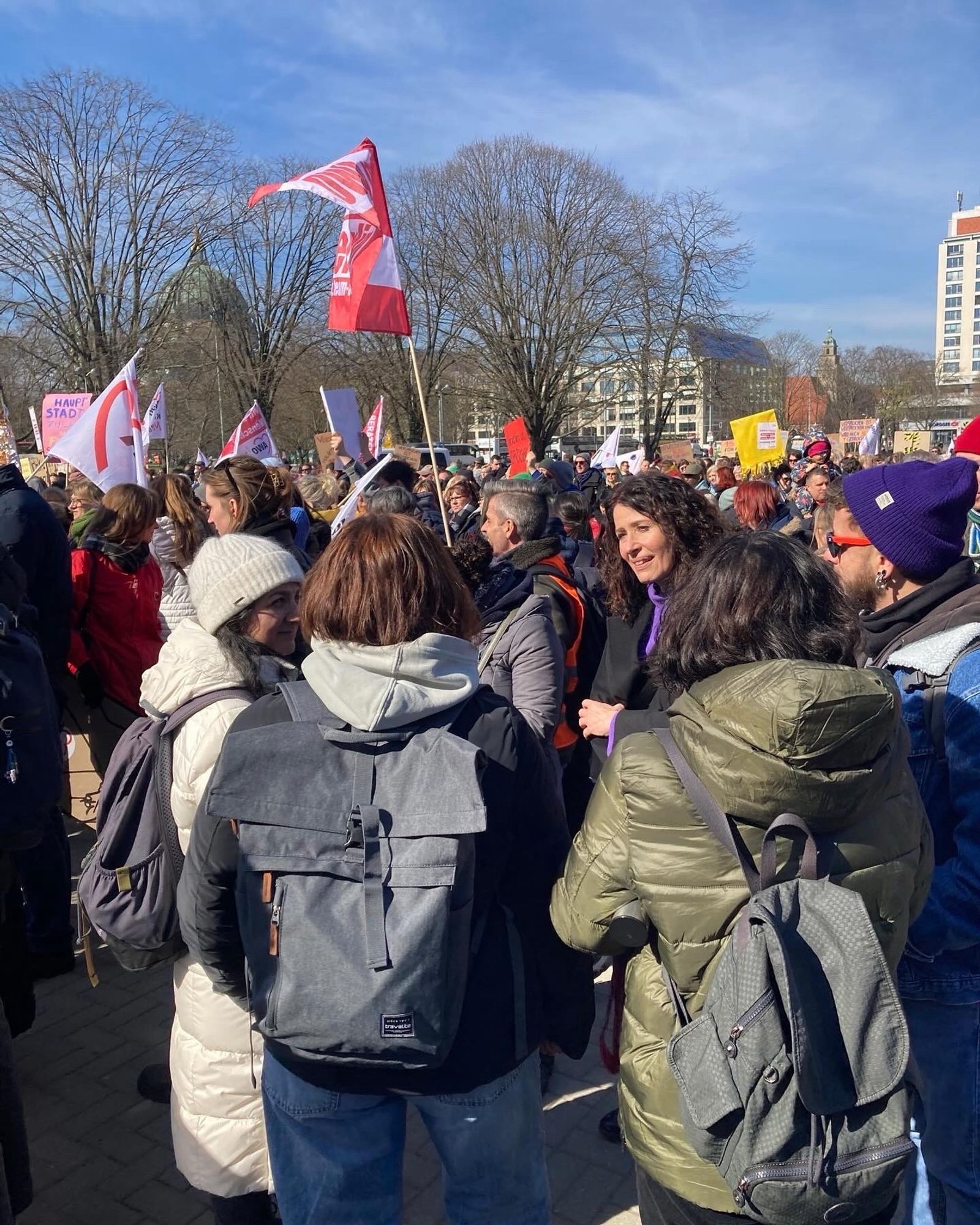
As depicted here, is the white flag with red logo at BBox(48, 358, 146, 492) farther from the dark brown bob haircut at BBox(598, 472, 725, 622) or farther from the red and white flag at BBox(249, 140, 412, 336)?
the dark brown bob haircut at BBox(598, 472, 725, 622)

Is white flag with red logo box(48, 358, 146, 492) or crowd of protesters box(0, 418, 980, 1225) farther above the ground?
white flag with red logo box(48, 358, 146, 492)

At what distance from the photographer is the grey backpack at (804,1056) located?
1.44 m

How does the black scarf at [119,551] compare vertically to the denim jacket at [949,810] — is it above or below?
above

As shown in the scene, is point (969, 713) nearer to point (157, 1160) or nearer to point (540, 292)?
point (157, 1160)

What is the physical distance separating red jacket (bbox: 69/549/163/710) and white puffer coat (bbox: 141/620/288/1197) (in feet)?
8.12

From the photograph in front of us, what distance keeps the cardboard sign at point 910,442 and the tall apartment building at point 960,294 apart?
13187cm

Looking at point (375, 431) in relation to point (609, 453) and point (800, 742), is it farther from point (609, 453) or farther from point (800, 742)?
point (800, 742)

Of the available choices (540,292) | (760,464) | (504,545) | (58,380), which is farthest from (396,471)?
(540,292)

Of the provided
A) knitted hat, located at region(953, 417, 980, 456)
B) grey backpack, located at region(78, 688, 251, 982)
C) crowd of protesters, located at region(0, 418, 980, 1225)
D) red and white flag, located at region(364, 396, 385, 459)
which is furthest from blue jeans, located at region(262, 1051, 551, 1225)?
red and white flag, located at region(364, 396, 385, 459)

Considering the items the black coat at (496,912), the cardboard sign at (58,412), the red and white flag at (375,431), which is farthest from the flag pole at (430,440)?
the cardboard sign at (58,412)

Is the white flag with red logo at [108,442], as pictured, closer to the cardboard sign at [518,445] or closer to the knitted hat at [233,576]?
the knitted hat at [233,576]

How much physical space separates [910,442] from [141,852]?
23277 millimetres

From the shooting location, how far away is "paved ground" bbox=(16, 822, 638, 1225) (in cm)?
286

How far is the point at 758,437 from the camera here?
40.5 ft
